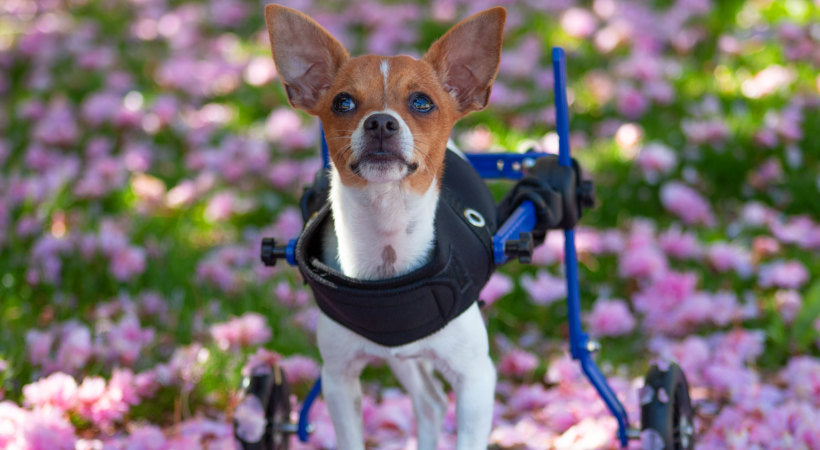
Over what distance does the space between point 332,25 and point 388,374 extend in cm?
405

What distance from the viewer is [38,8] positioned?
320 inches

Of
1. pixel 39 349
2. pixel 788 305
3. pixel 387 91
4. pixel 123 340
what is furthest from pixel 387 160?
pixel 788 305

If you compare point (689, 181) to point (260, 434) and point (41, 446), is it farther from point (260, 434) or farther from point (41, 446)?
point (41, 446)

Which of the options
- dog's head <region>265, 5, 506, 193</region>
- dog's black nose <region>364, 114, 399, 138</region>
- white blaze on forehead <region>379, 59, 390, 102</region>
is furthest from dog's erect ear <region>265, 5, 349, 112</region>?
dog's black nose <region>364, 114, 399, 138</region>

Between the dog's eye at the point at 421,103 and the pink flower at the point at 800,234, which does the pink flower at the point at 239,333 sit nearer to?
the dog's eye at the point at 421,103

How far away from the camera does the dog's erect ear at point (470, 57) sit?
2.61 meters

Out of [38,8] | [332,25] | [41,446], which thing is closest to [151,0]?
[38,8]

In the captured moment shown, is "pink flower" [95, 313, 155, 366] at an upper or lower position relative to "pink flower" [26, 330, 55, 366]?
lower

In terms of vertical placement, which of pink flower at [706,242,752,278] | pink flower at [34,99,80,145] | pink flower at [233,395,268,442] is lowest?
pink flower at [706,242,752,278]

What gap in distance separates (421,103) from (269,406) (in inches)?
46.9

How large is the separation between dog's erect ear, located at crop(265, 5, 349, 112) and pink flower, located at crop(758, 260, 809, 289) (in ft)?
8.18

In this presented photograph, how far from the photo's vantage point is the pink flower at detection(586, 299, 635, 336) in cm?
402

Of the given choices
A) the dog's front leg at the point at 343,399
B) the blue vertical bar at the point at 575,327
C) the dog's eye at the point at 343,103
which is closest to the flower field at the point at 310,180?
the blue vertical bar at the point at 575,327

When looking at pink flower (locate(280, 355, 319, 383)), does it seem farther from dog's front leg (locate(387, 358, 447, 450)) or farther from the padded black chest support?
the padded black chest support
